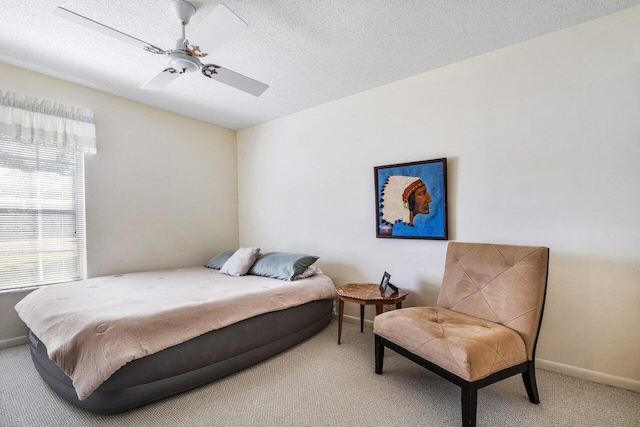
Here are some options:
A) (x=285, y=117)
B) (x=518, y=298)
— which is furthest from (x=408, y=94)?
(x=518, y=298)

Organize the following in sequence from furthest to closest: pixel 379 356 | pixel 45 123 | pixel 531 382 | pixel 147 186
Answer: pixel 147 186
pixel 45 123
pixel 379 356
pixel 531 382

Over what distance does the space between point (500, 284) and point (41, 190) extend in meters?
4.08

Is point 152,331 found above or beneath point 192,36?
beneath

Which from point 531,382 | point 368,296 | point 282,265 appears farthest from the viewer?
point 282,265

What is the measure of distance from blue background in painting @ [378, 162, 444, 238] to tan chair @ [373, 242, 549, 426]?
35cm

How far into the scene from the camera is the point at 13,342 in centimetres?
262

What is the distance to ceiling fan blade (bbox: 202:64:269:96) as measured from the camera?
2080mm

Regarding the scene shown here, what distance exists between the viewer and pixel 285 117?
12.8 ft

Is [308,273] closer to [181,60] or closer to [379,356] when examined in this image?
[379,356]

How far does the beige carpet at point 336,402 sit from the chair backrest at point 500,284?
0.39 m

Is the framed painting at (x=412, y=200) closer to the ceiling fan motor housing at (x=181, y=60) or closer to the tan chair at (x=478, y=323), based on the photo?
the tan chair at (x=478, y=323)

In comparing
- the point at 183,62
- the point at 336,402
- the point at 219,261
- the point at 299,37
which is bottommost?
the point at 336,402

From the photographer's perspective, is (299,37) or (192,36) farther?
(299,37)

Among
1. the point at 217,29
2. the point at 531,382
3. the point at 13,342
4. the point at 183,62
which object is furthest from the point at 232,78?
the point at 13,342
